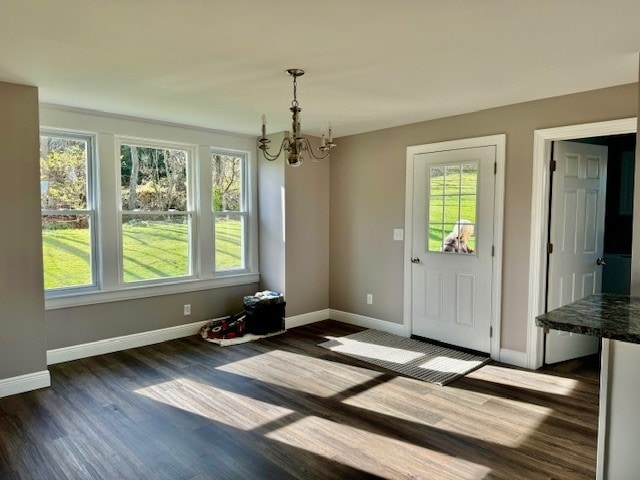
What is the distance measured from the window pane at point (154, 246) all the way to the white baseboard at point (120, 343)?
1.92 feet

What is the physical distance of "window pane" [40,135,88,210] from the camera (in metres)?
3.91

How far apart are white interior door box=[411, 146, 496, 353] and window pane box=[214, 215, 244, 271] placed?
83.3 inches

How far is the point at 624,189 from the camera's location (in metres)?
4.87

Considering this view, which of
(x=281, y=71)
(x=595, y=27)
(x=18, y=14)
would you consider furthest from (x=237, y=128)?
(x=595, y=27)

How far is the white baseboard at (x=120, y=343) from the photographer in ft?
12.9

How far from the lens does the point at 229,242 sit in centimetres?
524

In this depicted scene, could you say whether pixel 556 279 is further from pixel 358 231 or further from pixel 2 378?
pixel 2 378

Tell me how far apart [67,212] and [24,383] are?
1.53 meters

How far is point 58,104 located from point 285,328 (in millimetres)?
3224

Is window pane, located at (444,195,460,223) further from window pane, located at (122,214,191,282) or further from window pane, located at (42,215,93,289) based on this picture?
window pane, located at (42,215,93,289)

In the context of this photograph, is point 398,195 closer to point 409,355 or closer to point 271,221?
point 271,221

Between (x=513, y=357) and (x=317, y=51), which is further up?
(x=317, y=51)

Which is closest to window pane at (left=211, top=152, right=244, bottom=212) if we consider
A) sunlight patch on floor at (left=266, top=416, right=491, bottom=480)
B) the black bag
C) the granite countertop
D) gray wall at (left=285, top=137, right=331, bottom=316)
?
gray wall at (left=285, top=137, right=331, bottom=316)

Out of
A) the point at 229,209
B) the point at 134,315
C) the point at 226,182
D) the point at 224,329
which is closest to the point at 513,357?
the point at 224,329
